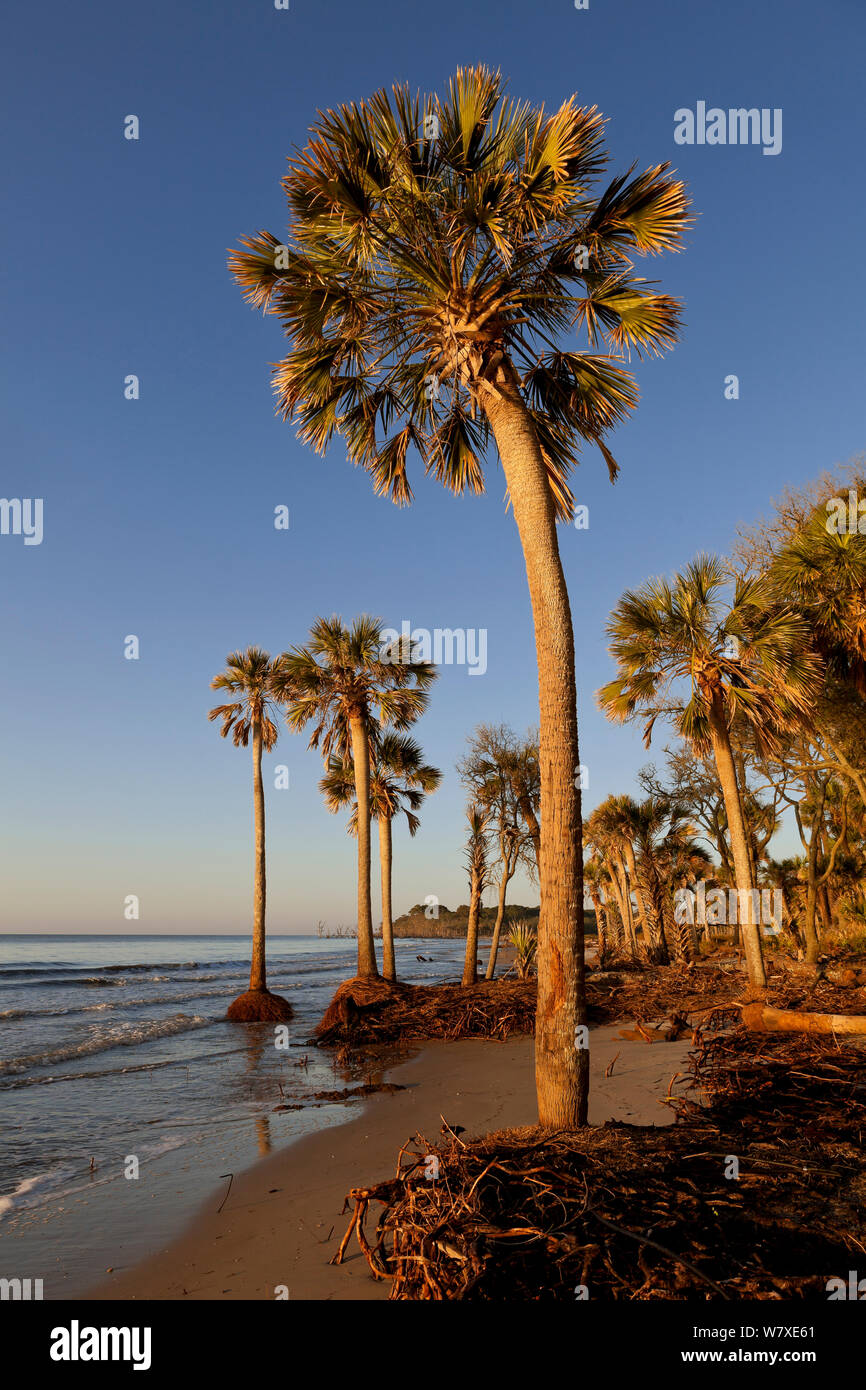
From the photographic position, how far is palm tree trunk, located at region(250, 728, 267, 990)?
23047 mm

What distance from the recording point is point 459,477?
31.3 feet

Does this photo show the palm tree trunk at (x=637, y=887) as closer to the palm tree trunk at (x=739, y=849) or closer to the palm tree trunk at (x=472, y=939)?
the palm tree trunk at (x=472, y=939)

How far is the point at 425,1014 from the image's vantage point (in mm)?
17125

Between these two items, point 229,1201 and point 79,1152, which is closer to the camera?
point 229,1201

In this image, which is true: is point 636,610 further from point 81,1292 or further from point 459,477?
point 81,1292

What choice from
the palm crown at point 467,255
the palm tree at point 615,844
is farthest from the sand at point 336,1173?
the palm tree at point 615,844

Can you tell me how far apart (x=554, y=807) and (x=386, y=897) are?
18.7 m

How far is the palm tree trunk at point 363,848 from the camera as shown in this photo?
21.2m

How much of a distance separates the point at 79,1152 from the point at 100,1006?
2250cm

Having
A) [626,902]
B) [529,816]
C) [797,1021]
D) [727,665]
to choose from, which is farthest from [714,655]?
[626,902]

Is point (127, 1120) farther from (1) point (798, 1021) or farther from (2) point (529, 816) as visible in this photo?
(2) point (529, 816)

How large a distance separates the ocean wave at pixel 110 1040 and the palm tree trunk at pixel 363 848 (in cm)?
568
